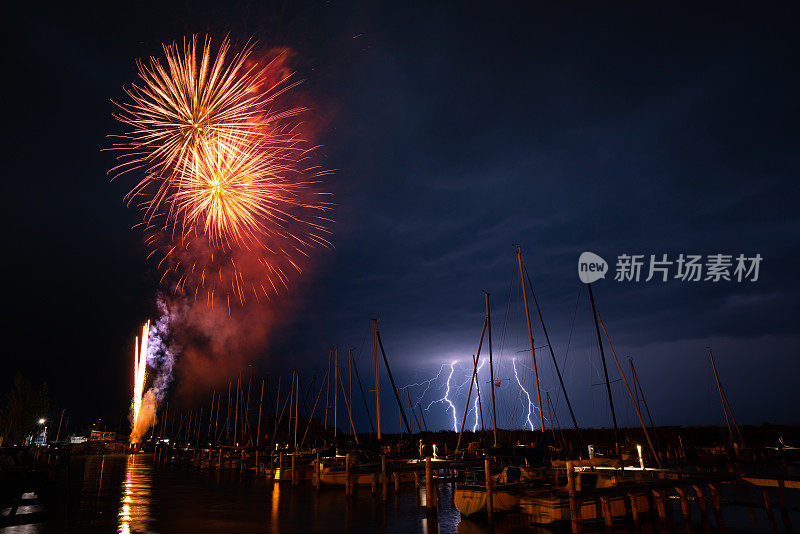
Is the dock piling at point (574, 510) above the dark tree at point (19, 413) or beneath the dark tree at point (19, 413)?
beneath

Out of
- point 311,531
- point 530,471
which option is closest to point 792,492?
point 530,471

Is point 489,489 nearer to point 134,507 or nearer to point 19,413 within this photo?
point 134,507

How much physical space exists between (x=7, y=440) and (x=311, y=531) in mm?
72535

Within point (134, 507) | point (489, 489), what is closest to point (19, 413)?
point (134, 507)

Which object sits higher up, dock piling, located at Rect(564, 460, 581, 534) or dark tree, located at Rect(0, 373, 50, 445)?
dark tree, located at Rect(0, 373, 50, 445)

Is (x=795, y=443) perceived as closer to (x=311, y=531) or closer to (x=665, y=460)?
(x=665, y=460)

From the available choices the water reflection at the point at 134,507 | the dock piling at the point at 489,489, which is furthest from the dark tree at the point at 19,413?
the dock piling at the point at 489,489

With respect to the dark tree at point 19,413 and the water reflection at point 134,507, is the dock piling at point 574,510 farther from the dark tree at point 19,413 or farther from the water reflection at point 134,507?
the dark tree at point 19,413

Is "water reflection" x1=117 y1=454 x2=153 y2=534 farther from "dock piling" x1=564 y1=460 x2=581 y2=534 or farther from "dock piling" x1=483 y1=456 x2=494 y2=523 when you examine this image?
"dock piling" x1=564 y1=460 x2=581 y2=534

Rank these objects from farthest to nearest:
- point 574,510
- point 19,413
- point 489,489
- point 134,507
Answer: point 19,413 → point 134,507 → point 489,489 → point 574,510

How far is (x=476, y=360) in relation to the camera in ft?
132

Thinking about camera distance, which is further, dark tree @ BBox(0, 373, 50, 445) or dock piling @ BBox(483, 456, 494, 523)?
dark tree @ BBox(0, 373, 50, 445)

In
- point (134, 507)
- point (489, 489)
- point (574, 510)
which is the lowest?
point (134, 507)

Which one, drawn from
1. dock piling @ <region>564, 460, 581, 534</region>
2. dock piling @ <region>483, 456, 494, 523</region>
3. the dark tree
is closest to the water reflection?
dock piling @ <region>483, 456, 494, 523</region>
